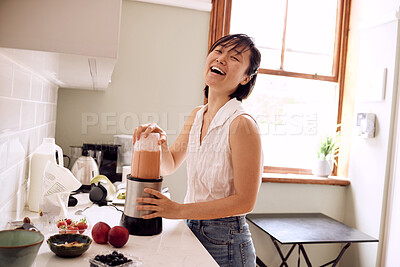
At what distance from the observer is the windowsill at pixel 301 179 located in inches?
115

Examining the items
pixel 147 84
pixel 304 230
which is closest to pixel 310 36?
pixel 147 84

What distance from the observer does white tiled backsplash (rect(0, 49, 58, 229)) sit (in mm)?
1065

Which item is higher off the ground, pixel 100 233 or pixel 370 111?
pixel 370 111

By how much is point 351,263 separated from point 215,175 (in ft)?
7.14

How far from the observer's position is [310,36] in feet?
10.5

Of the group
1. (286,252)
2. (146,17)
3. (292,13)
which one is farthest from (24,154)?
(292,13)

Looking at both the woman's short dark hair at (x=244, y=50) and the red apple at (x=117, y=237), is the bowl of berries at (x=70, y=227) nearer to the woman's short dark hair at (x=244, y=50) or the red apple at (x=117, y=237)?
the red apple at (x=117, y=237)

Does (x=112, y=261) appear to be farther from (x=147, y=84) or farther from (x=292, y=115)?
(x=292, y=115)

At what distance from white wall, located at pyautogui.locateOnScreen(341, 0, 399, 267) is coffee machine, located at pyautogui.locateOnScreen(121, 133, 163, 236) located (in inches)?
81.0

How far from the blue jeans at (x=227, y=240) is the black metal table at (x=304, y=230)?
0.86 meters

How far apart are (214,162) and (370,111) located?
1.97 meters

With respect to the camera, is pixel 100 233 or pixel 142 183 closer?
pixel 100 233

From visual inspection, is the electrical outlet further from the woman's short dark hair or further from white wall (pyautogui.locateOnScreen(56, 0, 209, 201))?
the woman's short dark hair

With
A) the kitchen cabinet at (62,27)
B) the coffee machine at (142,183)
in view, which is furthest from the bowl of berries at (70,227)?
the kitchen cabinet at (62,27)
